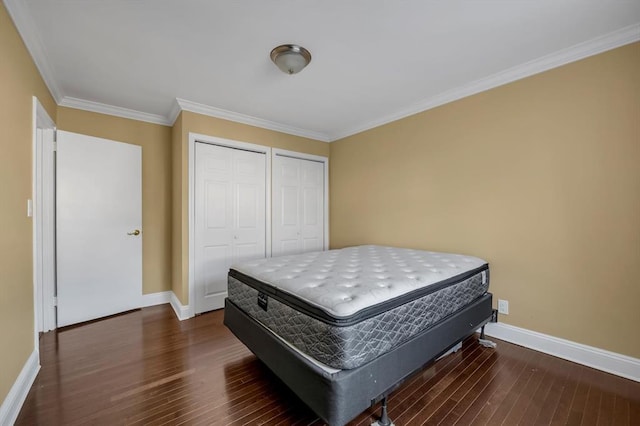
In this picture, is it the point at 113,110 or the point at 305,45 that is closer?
the point at 305,45

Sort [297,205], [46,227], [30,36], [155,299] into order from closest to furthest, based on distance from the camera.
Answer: [30,36], [46,227], [155,299], [297,205]

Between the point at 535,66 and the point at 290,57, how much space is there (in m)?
2.10

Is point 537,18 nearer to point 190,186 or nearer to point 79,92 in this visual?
point 190,186

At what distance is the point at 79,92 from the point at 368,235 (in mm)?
3748

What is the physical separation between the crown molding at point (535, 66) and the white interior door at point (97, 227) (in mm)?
3472

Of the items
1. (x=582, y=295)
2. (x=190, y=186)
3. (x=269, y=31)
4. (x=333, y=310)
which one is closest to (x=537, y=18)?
(x=269, y=31)

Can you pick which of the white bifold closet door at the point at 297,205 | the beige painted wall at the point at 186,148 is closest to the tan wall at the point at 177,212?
the beige painted wall at the point at 186,148

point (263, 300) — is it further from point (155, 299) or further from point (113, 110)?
point (113, 110)

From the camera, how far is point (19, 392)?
1624mm

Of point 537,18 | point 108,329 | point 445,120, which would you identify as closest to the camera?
point 537,18

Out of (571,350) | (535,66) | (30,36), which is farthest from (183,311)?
(535,66)

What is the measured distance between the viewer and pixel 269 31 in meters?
1.88

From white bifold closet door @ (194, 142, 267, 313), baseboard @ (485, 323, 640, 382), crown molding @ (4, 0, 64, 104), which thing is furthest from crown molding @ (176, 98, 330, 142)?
baseboard @ (485, 323, 640, 382)

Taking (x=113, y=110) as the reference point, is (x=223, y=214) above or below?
below
